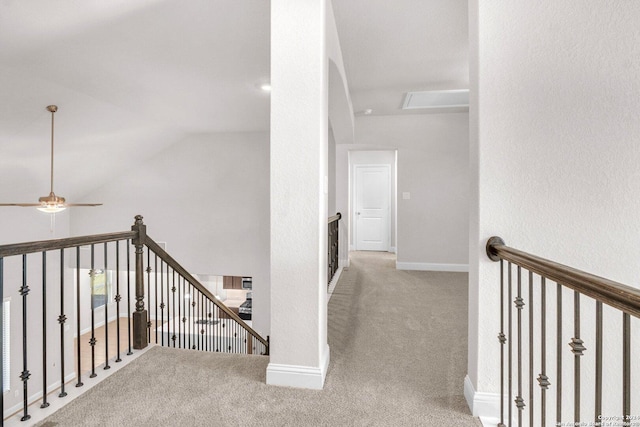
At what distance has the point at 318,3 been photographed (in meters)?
1.90

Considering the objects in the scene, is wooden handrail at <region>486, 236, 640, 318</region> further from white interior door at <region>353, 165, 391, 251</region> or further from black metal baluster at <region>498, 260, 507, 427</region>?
white interior door at <region>353, 165, 391, 251</region>

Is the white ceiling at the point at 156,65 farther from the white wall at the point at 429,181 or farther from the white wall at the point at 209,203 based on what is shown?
the white wall at the point at 209,203

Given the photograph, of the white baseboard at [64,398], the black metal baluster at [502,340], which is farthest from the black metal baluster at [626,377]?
the white baseboard at [64,398]

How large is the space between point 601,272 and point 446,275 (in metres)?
3.22

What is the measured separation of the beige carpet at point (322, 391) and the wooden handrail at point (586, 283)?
34.5 inches

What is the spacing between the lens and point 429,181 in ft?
16.8

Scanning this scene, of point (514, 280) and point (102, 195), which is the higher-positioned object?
point (102, 195)

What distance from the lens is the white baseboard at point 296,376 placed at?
191cm

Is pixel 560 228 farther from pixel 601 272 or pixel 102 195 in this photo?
pixel 102 195

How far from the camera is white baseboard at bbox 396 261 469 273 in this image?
504cm

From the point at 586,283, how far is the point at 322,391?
1423mm

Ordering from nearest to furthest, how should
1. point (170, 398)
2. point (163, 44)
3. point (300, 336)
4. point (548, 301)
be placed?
point (548, 301), point (170, 398), point (300, 336), point (163, 44)

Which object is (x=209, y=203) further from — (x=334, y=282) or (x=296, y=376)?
(x=296, y=376)

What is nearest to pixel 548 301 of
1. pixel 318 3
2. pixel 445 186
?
pixel 318 3
